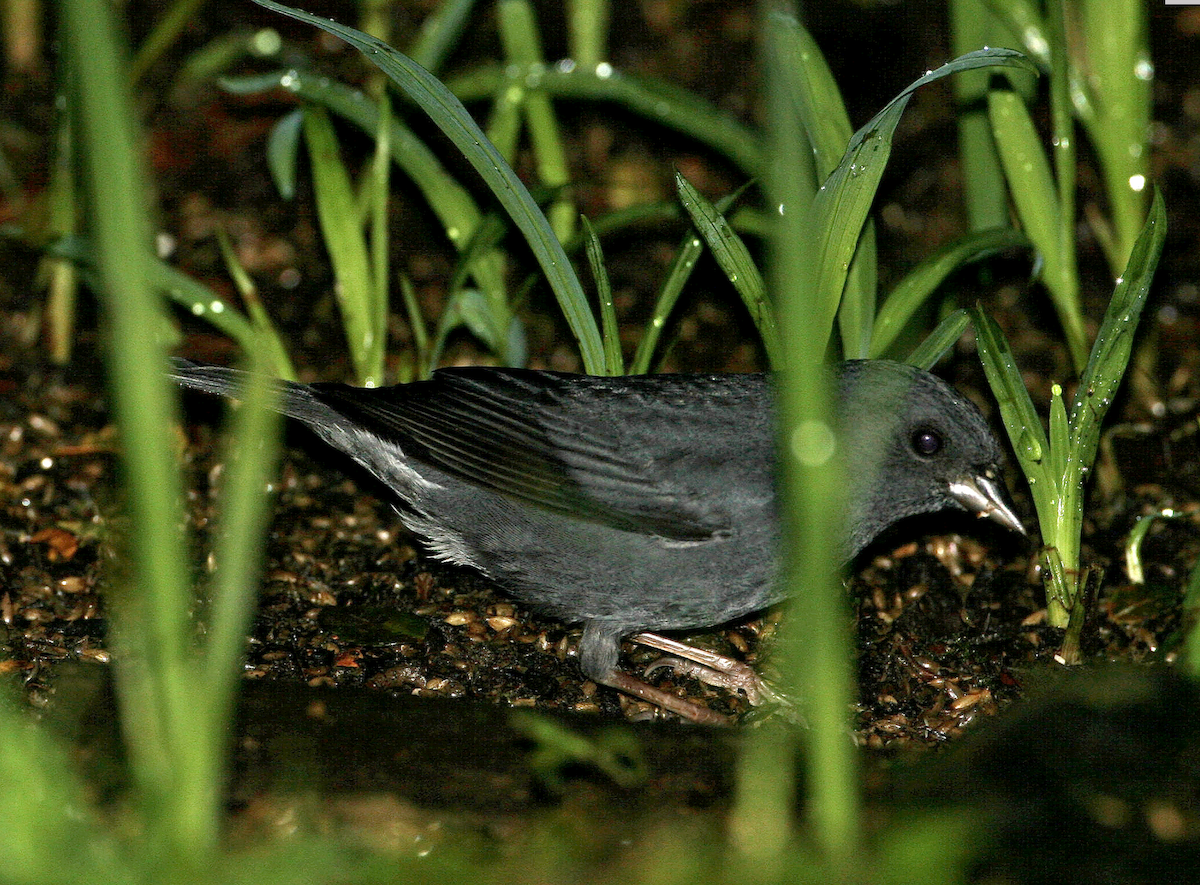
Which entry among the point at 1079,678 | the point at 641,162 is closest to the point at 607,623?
the point at 1079,678

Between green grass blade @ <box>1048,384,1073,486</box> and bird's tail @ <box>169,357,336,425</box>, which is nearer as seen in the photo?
green grass blade @ <box>1048,384,1073,486</box>

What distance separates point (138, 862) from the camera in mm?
1989

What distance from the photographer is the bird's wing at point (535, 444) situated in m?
3.27

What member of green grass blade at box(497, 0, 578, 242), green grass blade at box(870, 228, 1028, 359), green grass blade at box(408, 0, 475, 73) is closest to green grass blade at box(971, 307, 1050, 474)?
green grass blade at box(870, 228, 1028, 359)

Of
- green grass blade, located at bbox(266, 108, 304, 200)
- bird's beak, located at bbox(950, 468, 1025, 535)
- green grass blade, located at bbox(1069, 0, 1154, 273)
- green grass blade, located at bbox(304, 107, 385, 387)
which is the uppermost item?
green grass blade, located at bbox(1069, 0, 1154, 273)

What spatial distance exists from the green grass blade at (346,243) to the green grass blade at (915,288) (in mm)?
1532

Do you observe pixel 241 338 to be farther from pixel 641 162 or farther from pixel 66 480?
pixel 641 162

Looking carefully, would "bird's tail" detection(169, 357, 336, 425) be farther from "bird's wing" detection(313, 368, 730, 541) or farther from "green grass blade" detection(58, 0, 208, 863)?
"green grass blade" detection(58, 0, 208, 863)

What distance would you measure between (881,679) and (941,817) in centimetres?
126

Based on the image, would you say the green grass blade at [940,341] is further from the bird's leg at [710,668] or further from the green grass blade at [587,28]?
the green grass blade at [587,28]

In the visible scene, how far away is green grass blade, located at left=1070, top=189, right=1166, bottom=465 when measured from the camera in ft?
10.6

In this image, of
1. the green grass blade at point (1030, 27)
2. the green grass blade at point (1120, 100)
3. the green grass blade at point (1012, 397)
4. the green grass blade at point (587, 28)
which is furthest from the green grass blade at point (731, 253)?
the green grass blade at point (587, 28)

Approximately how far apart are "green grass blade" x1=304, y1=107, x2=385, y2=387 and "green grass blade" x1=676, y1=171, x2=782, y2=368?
3.82ft

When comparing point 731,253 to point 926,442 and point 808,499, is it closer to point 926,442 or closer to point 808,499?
point 926,442
